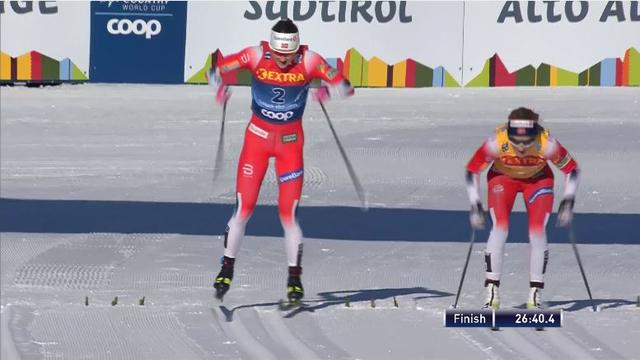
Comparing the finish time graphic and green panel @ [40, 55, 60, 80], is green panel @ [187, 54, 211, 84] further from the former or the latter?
the finish time graphic

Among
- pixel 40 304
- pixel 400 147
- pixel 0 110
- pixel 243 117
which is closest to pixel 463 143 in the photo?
pixel 400 147

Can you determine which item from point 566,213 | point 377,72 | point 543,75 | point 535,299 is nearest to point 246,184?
point 535,299

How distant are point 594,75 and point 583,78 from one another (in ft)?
0.56

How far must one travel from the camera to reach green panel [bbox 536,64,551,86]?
77.4ft

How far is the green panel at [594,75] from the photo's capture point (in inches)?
931

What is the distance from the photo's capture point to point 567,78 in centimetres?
2375

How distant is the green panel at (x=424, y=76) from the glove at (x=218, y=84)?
491 inches

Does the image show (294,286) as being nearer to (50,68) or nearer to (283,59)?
(283,59)

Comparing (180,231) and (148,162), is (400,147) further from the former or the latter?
(180,231)

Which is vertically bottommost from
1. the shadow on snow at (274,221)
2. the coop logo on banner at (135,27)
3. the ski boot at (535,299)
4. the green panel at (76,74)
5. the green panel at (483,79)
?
the shadow on snow at (274,221)

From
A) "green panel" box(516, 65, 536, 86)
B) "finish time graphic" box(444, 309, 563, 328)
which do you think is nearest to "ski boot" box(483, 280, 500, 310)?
"finish time graphic" box(444, 309, 563, 328)

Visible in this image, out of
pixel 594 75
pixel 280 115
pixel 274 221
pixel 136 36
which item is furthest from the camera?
pixel 594 75

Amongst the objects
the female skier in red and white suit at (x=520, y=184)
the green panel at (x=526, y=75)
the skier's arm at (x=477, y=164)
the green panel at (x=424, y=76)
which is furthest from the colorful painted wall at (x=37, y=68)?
the skier's arm at (x=477, y=164)

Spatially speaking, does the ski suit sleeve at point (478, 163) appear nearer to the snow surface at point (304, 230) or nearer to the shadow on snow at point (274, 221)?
the snow surface at point (304, 230)
